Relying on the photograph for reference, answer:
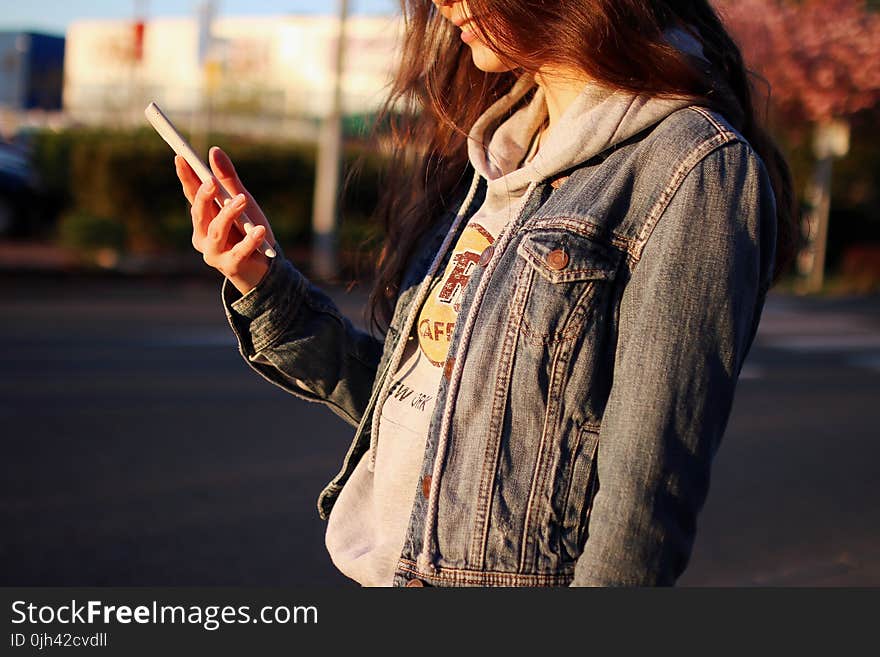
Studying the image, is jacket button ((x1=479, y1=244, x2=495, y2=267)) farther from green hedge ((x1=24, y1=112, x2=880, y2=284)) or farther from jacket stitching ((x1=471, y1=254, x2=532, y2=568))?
green hedge ((x1=24, y1=112, x2=880, y2=284))

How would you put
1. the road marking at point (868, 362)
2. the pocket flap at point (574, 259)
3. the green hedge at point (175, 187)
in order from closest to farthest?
the pocket flap at point (574, 259)
the road marking at point (868, 362)
the green hedge at point (175, 187)

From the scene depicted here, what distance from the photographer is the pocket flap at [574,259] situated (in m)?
1.53

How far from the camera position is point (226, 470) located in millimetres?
6207

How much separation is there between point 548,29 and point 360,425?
74 cm

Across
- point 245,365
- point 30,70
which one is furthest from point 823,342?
point 30,70

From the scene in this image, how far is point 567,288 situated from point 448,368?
0.23m

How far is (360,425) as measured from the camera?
6.58 feet

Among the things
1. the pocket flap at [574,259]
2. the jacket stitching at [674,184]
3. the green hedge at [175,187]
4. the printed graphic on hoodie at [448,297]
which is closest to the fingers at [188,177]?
the printed graphic on hoodie at [448,297]

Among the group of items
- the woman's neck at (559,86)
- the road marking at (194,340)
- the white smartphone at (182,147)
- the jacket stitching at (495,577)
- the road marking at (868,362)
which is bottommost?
the road marking at (194,340)

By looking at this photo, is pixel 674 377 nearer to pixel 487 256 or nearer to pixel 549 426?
pixel 549 426

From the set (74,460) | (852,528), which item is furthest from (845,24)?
(74,460)

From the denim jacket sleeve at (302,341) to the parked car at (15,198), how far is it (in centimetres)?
1838

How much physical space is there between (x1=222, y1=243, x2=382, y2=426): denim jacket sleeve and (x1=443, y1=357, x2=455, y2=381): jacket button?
0.44 meters

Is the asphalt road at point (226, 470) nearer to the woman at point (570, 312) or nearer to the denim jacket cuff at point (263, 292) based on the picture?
the denim jacket cuff at point (263, 292)
